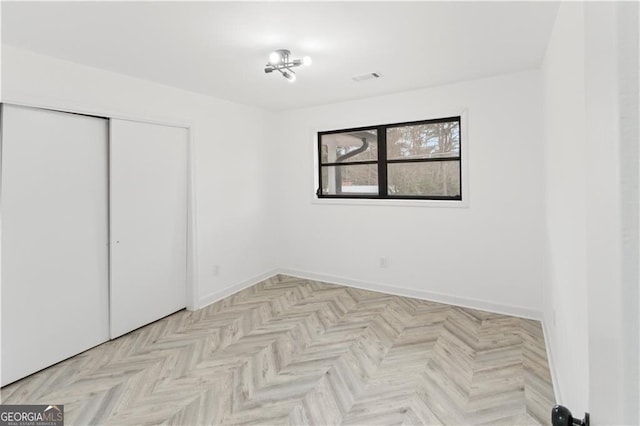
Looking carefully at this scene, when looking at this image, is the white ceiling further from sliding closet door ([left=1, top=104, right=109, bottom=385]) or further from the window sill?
the window sill

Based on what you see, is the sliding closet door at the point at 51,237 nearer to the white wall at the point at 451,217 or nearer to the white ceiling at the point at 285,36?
the white ceiling at the point at 285,36

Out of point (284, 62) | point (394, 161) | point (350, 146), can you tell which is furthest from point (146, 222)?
point (394, 161)

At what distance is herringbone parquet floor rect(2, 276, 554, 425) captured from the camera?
2.14 metres

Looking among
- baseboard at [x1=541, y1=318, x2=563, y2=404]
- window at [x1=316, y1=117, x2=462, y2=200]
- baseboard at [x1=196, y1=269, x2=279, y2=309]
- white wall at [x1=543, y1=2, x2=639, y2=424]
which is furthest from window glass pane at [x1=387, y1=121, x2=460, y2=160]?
Answer: white wall at [x1=543, y1=2, x2=639, y2=424]

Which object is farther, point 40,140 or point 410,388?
point 40,140

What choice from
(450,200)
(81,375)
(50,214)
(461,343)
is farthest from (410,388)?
(50,214)

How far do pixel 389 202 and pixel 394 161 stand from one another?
521 mm

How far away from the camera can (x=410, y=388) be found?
2361mm

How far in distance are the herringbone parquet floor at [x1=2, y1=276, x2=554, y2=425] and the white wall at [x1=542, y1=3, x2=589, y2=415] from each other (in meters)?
0.50

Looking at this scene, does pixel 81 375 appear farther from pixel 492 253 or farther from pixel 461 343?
pixel 492 253

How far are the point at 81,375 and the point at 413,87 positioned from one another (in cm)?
404

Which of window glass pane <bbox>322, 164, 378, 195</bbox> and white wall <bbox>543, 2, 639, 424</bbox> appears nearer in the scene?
white wall <bbox>543, 2, 639, 424</bbox>

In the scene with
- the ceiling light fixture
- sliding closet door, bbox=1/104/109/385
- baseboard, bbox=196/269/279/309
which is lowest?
baseboard, bbox=196/269/279/309

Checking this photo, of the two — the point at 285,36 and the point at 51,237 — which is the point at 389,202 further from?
the point at 51,237
